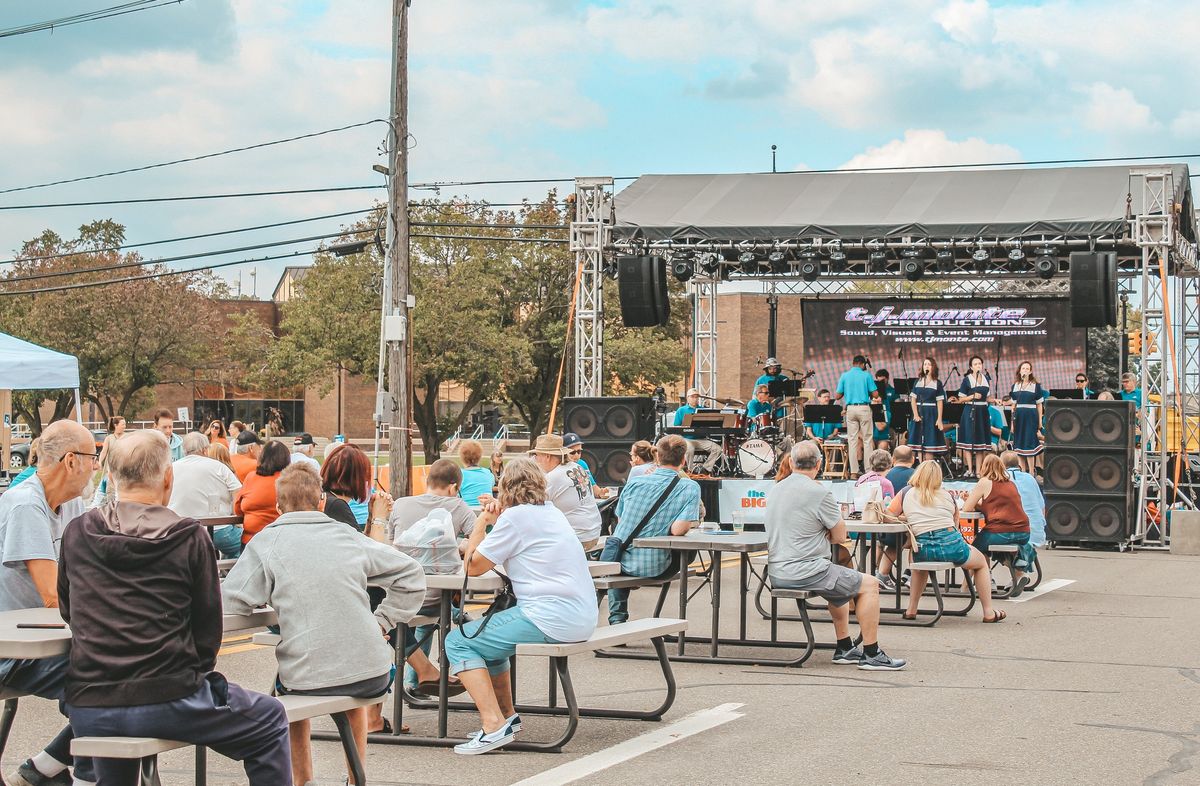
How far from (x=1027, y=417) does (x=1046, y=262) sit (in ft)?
8.82

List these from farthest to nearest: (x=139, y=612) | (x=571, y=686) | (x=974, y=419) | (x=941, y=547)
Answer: (x=974, y=419) → (x=941, y=547) → (x=571, y=686) → (x=139, y=612)

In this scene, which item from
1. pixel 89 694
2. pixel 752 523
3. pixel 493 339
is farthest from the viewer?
pixel 493 339

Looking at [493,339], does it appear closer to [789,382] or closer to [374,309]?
[374,309]

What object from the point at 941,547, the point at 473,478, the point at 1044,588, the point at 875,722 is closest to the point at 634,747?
the point at 875,722

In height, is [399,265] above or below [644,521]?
above

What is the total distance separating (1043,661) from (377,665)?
636 centimetres

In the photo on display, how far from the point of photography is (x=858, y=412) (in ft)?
79.4

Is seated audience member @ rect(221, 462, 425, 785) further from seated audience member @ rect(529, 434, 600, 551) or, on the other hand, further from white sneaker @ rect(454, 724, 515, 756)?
seated audience member @ rect(529, 434, 600, 551)

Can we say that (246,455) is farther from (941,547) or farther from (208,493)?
(941,547)

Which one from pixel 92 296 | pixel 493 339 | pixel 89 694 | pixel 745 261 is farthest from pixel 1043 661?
pixel 92 296

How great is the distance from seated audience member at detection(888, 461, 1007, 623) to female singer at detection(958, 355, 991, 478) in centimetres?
984

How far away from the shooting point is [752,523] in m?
20.0

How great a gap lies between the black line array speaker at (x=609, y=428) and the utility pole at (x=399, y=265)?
2503 mm

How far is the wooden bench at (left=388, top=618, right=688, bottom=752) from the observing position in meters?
7.15
